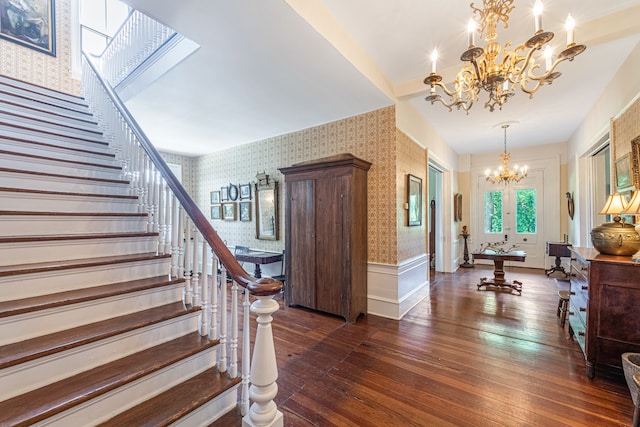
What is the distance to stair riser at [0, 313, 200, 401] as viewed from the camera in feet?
3.94

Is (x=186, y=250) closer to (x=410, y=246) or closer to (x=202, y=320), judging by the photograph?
(x=202, y=320)

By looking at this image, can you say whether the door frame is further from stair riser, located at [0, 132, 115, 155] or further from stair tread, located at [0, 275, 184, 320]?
stair riser, located at [0, 132, 115, 155]

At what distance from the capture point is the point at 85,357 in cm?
141

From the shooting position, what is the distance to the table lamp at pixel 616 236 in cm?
214

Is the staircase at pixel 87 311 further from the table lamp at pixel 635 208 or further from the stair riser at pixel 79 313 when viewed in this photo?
the table lamp at pixel 635 208

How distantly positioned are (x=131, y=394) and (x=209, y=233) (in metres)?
0.92

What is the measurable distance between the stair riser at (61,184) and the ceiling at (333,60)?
1.34m

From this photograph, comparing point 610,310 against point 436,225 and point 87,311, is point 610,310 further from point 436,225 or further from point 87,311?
point 436,225

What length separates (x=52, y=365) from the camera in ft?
4.26

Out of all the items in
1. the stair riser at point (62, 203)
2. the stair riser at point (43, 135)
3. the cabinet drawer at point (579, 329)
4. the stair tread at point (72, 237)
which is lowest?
the cabinet drawer at point (579, 329)

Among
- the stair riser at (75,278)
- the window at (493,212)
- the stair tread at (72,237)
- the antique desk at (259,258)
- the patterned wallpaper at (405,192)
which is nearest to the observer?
the stair riser at (75,278)

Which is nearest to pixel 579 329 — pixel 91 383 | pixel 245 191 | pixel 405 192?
pixel 405 192

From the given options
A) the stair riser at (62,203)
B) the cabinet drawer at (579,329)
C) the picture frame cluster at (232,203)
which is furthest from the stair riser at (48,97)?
the cabinet drawer at (579,329)

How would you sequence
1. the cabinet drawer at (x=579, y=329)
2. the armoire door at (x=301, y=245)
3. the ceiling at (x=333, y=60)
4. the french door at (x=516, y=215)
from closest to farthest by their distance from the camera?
1. the ceiling at (x=333, y=60)
2. the cabinet drawer at (x=579, y=329)
3. the armoire door at (x=301, y=245)
4. the french door at (x=516, y=215)
